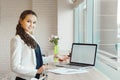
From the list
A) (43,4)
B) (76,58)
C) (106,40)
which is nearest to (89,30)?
(106,40)

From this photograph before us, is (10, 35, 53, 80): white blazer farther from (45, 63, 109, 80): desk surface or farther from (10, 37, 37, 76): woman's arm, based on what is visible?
(45, 63, 109, 80): desk surface

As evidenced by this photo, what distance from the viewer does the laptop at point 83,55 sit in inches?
97.3

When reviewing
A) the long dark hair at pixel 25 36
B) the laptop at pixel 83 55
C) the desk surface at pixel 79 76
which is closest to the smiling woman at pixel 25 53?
A: the long dark hair at pixel 25 36

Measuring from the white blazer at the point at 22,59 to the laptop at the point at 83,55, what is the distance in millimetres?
490

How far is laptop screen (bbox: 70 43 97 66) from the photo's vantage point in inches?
97.2

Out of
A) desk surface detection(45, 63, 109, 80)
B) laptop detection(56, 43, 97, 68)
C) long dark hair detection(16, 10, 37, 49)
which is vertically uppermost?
long dark hair detection(16, 10, 37, 49)

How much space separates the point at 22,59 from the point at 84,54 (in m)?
0.73

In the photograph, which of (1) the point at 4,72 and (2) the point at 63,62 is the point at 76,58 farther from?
(1) the point at 4,72

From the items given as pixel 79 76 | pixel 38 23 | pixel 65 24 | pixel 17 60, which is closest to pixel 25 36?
pixel 17 60

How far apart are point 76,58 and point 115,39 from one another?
0.50 meters

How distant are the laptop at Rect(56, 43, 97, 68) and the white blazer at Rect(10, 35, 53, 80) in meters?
0.49

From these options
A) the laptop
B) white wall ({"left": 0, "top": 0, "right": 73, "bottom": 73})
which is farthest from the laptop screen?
white wall ({"left": 0, "top": 0, "right": 73, "bottom": 73})

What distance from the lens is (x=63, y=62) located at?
2.82 m

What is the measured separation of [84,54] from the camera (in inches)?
101
